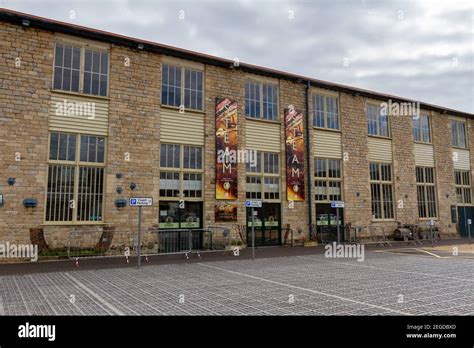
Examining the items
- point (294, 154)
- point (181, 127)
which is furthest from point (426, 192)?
point (181, 127)

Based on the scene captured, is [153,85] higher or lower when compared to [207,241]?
higher

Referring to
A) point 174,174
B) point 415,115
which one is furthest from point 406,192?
point 174,174

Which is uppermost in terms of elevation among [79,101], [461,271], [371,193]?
[79,101]


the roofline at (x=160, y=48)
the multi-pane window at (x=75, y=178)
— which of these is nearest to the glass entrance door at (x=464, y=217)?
the roofline at (x=160, y=48)

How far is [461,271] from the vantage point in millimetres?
10102

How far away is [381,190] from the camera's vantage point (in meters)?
21.2

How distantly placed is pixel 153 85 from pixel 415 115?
56.3 ft

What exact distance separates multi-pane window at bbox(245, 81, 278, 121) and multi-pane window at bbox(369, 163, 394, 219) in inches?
279

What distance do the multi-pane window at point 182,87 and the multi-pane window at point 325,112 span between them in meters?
6.64

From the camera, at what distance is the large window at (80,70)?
1366 cm

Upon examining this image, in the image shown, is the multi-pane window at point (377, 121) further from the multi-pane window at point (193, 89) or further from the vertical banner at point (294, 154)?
the multi-pane window at point (193, 89)
